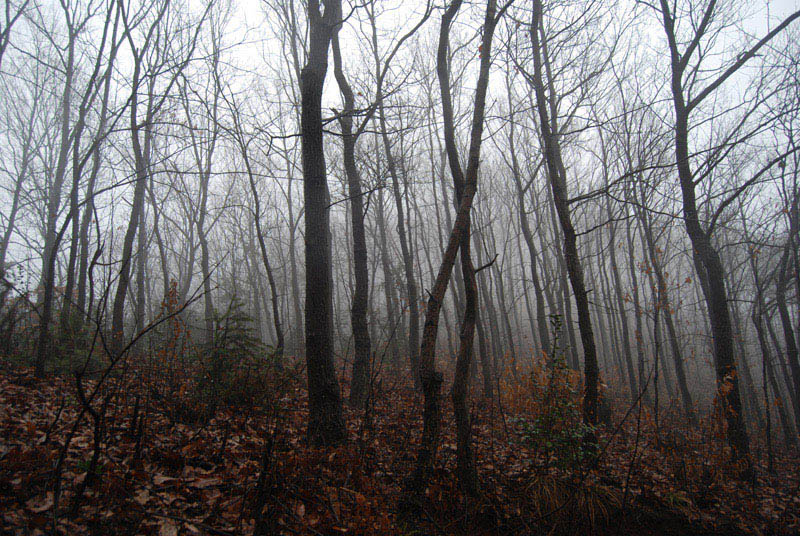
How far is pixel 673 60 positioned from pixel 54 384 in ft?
35.9

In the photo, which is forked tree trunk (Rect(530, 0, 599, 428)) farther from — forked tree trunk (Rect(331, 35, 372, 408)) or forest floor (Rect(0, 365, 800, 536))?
forked tree trunk (Rect(331, 35, 372, 408))

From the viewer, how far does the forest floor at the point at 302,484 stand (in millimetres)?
2484

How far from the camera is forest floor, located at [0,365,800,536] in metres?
2.48

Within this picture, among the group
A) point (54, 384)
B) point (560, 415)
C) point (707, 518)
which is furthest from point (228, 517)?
point (707, 518)

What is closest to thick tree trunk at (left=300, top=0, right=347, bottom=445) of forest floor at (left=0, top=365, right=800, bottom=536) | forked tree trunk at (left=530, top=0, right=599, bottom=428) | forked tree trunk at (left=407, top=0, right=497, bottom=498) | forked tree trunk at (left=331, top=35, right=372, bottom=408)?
forest floor at (left=0, top=365, right=800, bottom=536)

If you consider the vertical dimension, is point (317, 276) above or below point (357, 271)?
below

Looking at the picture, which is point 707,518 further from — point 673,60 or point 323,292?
point 673,60

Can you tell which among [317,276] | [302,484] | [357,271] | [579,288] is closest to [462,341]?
[317,276]

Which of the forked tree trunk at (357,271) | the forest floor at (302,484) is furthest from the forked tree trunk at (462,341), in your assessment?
the forked tree trunk at (357,271)

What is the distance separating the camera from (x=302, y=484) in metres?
3.08

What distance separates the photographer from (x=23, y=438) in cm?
304

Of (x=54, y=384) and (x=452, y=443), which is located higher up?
(x=54, y=384)

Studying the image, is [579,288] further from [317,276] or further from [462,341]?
[317,276]

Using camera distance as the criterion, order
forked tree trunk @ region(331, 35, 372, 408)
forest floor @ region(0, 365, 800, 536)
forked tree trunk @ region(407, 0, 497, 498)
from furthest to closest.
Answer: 1. forked tree trunk @ region(331, 35, 372, 408)
2. forked tree trunk @ region(407, 0, 497, 498)
3. forest floor @ region(0, 365, 800, 536)
